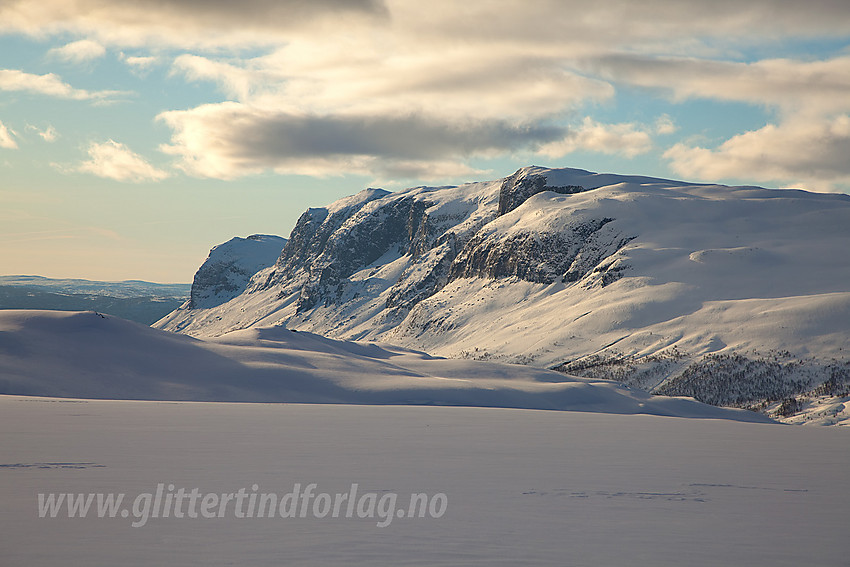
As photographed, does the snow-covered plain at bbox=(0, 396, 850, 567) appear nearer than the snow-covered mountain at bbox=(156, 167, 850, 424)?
Yes

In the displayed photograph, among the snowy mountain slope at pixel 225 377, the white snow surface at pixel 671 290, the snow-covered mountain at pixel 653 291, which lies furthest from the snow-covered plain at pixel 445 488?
the white snow surface at pixel 671 290

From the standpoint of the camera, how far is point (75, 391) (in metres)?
34.8

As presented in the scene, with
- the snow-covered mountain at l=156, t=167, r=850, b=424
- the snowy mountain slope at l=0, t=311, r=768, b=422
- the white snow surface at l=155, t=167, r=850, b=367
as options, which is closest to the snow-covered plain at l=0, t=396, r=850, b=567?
the snowy mountain slope at l=0, t=311, r=768, b=422

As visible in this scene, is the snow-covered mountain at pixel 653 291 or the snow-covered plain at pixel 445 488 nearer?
the snow-covered plain at pixel 445 488

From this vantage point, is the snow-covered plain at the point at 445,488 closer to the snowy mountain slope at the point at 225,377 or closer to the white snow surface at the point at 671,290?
the snowy mountain slope at the point at 225,377

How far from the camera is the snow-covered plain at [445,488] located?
29.3 ft

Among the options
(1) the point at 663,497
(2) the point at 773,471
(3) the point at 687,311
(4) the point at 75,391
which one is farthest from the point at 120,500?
(3) the point at 687,311

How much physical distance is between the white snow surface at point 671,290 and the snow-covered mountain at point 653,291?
276 millimetres

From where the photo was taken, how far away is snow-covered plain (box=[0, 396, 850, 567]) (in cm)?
892

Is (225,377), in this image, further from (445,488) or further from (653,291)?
(653,291)

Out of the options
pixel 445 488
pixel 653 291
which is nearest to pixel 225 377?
pixel 445 488

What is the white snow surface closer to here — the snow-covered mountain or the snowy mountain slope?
the snow-covered mountain

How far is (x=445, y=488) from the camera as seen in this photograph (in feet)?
41.6

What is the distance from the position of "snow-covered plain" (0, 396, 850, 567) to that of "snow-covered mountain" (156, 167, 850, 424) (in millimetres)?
32436
